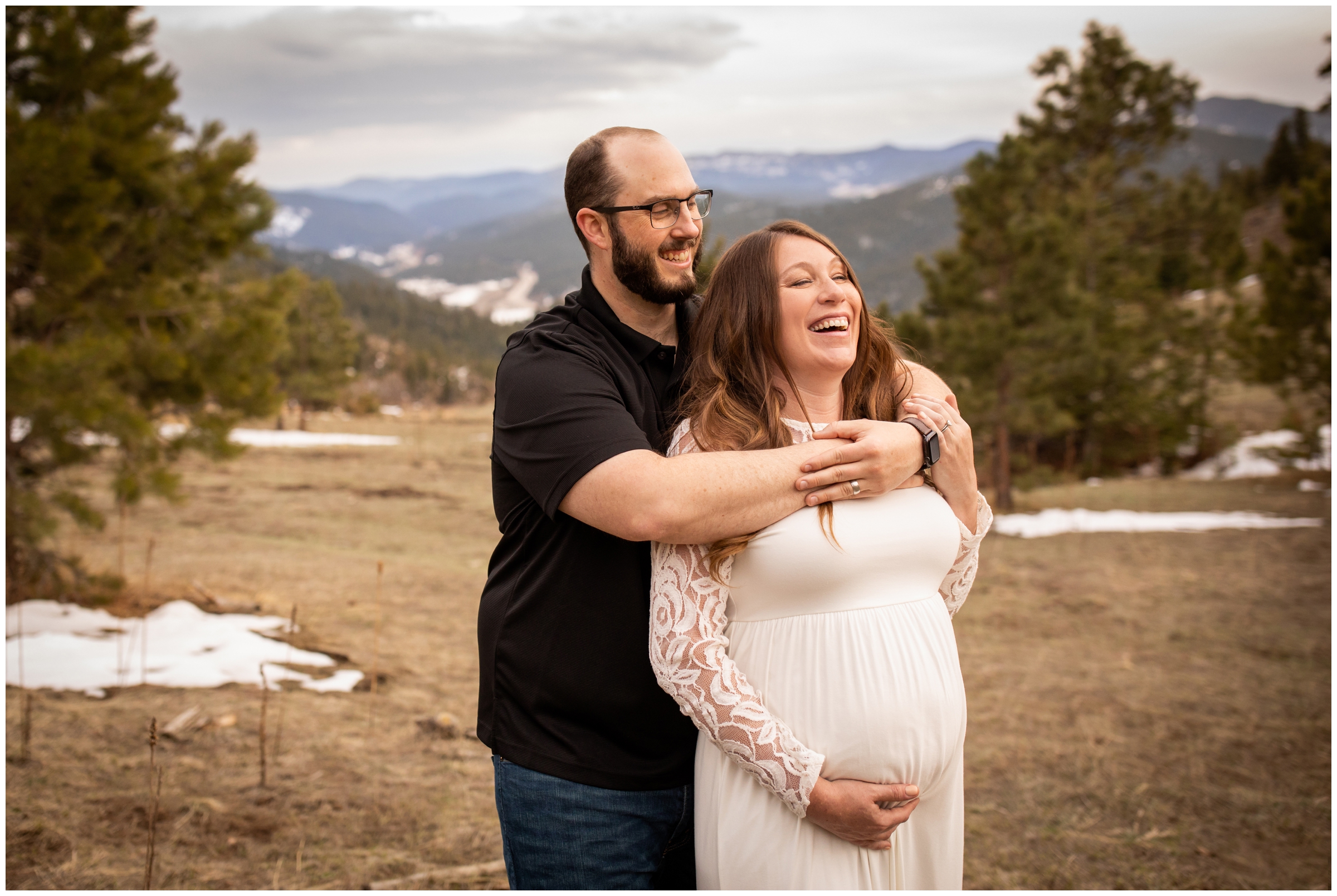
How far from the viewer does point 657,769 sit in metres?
1.98

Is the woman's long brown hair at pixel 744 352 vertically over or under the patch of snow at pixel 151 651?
over

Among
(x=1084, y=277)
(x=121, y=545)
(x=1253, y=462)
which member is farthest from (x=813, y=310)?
(x=1253, y=462)

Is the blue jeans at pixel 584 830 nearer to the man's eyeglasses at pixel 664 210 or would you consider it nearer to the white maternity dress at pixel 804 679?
the white maternity dress at pixel 804 679

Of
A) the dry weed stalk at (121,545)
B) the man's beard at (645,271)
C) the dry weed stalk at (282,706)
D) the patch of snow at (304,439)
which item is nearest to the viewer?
the man's beard at (645,271)

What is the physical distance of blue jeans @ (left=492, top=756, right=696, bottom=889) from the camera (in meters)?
1.94

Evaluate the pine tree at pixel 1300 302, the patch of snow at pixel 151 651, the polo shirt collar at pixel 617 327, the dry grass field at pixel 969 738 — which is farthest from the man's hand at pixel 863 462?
the pine tree at pixel 1300 302

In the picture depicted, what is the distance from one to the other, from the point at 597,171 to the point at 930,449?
3.26ft

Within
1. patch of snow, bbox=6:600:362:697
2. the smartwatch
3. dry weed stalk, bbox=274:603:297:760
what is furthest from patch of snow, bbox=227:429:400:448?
the smartwatch

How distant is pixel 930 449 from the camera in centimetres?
196

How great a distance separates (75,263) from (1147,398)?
1693 cm

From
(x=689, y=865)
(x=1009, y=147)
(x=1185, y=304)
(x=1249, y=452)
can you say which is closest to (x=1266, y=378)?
(x=1009, y=147)

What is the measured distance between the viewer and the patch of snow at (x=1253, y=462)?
15797mm

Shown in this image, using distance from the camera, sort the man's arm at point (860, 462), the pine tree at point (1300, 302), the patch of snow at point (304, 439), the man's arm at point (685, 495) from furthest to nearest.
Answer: the patch of snow at point (304, 439)
the pine tree at point (1300, 302)
the man's arm at point (860, 462)
the man's arm at point (685, 495)

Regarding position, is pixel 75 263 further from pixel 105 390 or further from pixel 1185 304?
pixel 1185 304
